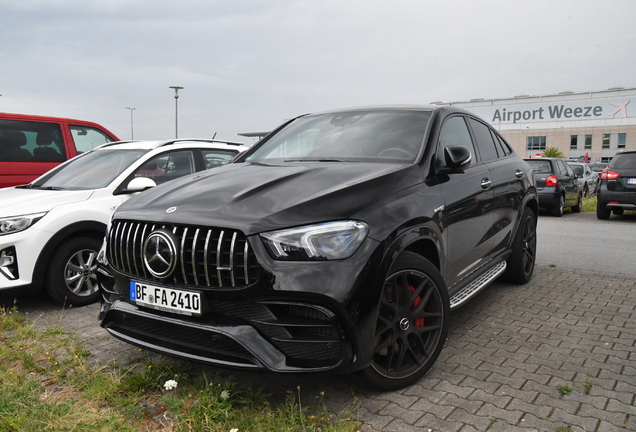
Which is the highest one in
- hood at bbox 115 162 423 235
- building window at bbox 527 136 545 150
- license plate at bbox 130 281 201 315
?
building window at bbox 527 136 545 150

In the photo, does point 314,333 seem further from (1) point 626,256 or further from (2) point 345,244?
(1) point 626,256

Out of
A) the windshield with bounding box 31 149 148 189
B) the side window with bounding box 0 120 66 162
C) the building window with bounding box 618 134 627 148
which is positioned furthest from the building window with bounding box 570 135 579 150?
the windshield with bounding box 31 149 148 189

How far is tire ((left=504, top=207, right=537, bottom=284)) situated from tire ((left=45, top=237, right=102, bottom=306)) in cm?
415

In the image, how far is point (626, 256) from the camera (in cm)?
775

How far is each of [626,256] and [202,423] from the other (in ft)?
23.8

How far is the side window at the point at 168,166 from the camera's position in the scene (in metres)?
5.83

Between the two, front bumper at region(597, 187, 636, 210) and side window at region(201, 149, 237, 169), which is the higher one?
side window at region(201, 149, 237, 169)

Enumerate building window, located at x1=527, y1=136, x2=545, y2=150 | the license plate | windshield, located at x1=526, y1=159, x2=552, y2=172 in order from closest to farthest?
the license plate
windshield, located at x1=526, y1=159, x2=552, y2=172
building window, located at x1=527, y1=136, x2=545, y2=150

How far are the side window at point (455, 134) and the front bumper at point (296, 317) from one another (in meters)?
1.62

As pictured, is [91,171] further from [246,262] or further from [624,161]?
[624,161]

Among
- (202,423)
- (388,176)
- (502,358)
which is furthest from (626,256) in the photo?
(202,423)

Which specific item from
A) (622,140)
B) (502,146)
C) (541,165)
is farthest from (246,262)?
(622,140)

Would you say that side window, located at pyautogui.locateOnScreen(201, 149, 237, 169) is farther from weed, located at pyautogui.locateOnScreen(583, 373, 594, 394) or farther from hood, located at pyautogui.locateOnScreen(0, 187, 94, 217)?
weed, located at pyautogui.locateOnScreen(583, 373, 594, 394)

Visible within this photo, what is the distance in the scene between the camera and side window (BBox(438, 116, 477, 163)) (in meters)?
4.02
